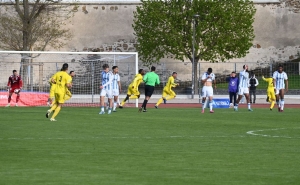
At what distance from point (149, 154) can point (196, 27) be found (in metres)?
45.5

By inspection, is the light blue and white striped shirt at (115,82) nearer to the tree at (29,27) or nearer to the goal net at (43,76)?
the goal net at (43,76)

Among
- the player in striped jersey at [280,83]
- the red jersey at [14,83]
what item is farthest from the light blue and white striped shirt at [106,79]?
the red jersey at [14,83]

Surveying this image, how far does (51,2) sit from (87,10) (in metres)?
8.61

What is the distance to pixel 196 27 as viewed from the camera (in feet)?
198

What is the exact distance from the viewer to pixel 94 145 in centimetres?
1700

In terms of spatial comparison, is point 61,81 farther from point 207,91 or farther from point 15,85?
point 15,85

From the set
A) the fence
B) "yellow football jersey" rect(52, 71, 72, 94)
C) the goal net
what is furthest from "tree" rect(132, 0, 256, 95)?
"yellow football jersey" rect(52, 71, 72, 94)

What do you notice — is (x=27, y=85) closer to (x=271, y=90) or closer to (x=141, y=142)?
(x=271, y=90)

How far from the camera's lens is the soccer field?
11.8 m

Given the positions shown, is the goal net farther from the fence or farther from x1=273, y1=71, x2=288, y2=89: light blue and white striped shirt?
x1=273, y1=71, x2=288, y2=89: light blue and white striped shirt

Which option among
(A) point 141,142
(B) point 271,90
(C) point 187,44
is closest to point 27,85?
(B) point 271,90

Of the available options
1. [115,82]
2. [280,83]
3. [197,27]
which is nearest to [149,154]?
[115,82]

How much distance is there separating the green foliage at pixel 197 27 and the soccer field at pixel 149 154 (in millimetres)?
36033

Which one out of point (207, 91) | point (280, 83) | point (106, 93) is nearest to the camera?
point (207, 91)
